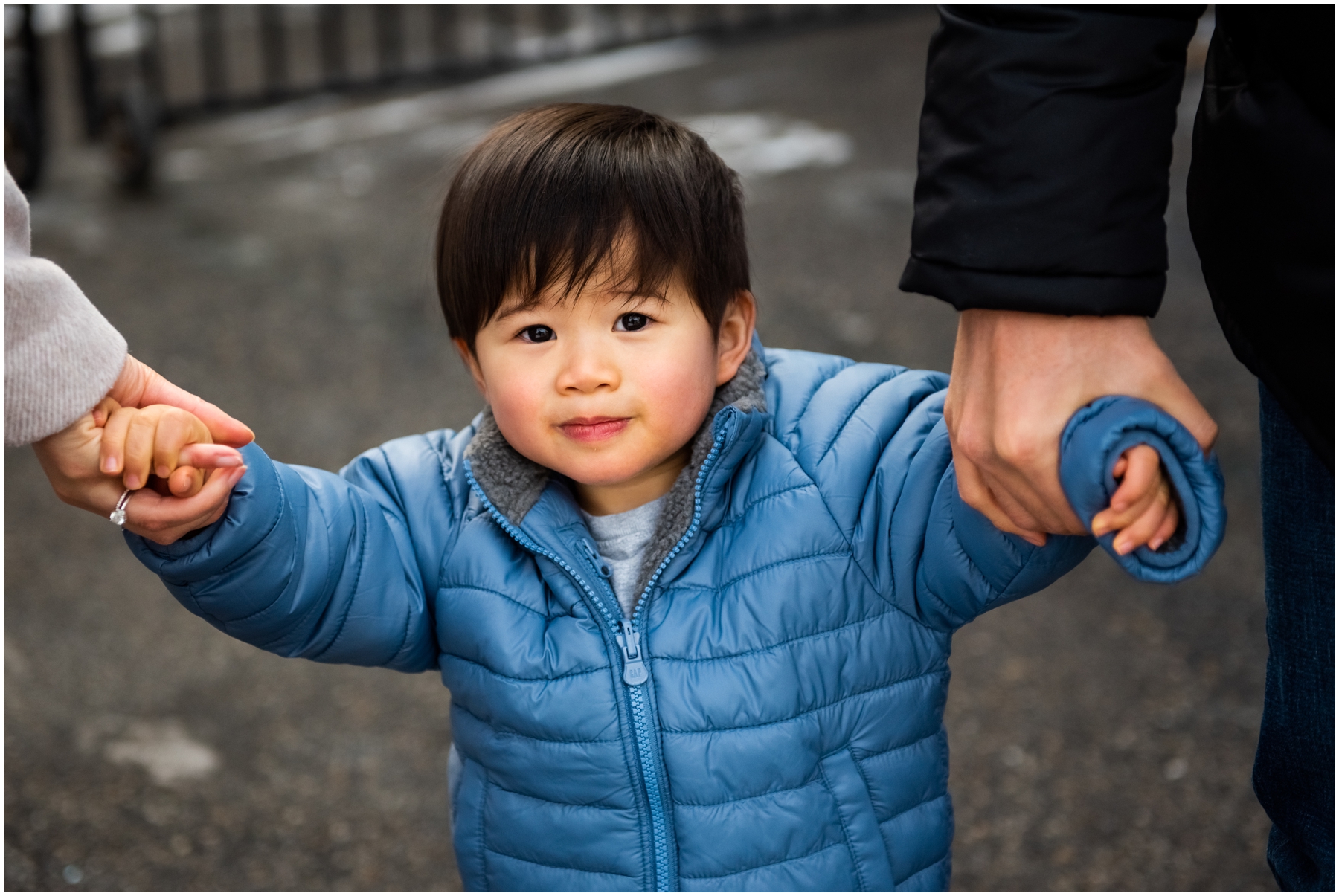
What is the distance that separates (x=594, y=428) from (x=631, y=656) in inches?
10.4

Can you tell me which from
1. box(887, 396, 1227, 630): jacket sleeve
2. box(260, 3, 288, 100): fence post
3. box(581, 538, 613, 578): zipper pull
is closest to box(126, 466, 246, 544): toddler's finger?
box(581, 538, 613, 578): zipper pull

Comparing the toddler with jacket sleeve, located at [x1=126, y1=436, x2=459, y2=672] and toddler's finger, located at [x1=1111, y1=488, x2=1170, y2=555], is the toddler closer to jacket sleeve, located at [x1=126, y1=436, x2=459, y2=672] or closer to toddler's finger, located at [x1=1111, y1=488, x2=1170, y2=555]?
jacket sleeve, located at [x1=126, y1=436, x2=459, y2=672]

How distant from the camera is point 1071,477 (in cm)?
116

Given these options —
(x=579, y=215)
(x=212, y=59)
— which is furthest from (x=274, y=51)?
(x=579, y=215)

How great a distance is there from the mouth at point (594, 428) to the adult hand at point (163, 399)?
341 millimetres

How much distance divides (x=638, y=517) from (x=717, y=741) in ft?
0.97

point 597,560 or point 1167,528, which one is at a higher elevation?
point 1167,528

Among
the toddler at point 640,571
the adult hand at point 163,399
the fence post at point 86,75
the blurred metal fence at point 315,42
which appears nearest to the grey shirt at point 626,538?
the toddler at point 640,571

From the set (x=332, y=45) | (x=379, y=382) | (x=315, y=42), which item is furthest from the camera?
(x=315, y=42)

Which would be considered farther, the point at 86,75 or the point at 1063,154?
the point at 86,75

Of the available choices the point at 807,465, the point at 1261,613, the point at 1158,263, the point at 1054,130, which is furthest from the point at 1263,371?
→ the point at 1261,613

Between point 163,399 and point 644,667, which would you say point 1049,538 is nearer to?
point 644,667

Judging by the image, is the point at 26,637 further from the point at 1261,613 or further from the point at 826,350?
the point at 1261,613

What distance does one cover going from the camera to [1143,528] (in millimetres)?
1159
